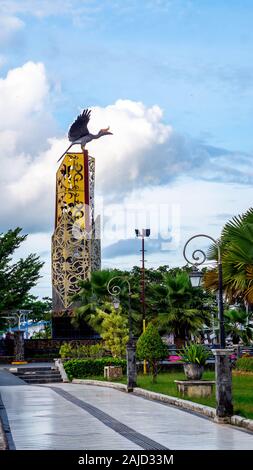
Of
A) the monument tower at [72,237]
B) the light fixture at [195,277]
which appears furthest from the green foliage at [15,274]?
the light fixture at [195,277]

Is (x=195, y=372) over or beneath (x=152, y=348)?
beneath

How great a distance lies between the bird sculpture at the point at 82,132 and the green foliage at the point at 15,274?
6.50 metres

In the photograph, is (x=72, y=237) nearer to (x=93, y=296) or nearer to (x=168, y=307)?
(x=93, y=296)

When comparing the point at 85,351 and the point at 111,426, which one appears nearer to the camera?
the point at 111,426

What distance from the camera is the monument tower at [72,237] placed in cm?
5631

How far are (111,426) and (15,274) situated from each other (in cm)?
3975

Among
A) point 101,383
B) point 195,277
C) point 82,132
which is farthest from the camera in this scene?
point 82,132

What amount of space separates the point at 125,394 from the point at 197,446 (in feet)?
46.9

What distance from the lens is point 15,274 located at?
56531 mm

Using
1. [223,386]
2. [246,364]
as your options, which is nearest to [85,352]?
[246,364]

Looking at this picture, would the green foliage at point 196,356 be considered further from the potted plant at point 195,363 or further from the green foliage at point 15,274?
the green foliage at point 15,274

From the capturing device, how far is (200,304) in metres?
45.4
